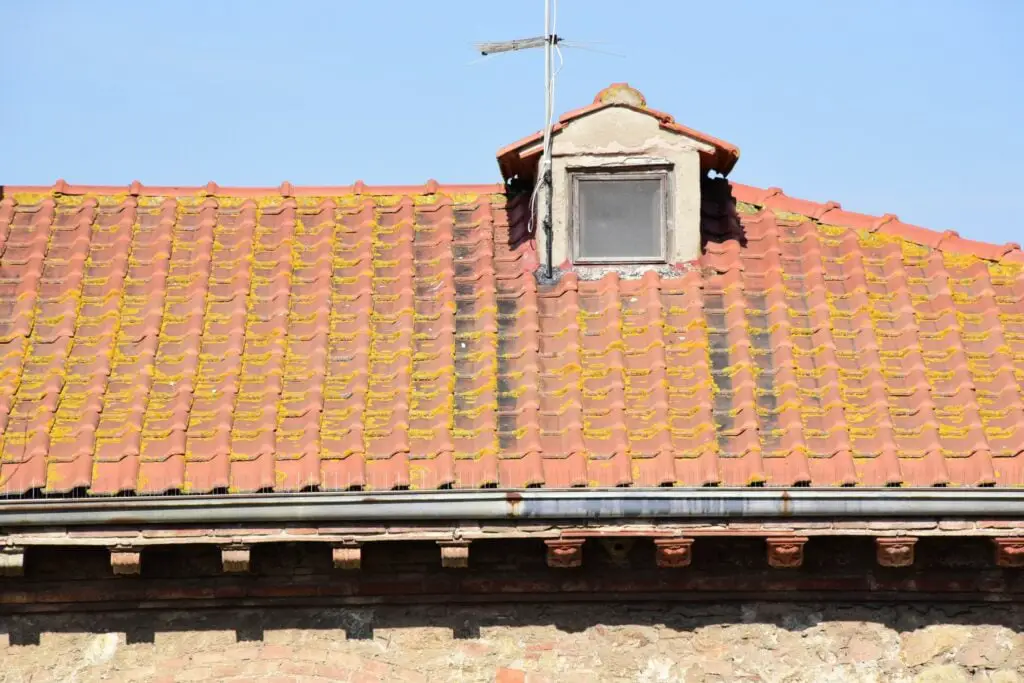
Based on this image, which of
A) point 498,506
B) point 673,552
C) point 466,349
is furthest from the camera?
point 466,349

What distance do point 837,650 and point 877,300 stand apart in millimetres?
2467

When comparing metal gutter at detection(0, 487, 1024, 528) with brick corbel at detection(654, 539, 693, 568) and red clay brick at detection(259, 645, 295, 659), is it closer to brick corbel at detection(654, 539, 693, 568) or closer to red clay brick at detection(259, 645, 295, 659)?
brick corbel at detection(654, 539, 693, 568)

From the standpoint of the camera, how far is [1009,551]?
27.6 feet

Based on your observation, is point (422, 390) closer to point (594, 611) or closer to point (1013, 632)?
point (594, 611)

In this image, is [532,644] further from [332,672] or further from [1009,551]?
[1009,551]

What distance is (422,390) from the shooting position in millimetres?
9195

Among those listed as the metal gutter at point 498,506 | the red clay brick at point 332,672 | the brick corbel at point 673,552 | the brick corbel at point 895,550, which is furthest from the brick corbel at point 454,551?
the brick corbel at point 895,550

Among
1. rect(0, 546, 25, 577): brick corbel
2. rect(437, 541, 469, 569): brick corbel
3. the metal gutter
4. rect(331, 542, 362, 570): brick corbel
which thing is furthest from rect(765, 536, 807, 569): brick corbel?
rect(0, 546, 25, 577): brick corbel

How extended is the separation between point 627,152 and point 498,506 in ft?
10.1

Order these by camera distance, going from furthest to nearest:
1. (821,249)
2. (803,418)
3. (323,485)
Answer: (821,249)
(803,418)
(323,485)

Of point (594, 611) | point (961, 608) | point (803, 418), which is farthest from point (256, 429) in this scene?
point (961, 608)

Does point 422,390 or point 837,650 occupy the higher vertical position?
point 422,390

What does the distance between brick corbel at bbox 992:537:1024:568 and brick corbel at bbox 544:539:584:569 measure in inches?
84.2

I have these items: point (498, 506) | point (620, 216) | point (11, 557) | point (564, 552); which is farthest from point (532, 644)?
point (620, 216)
